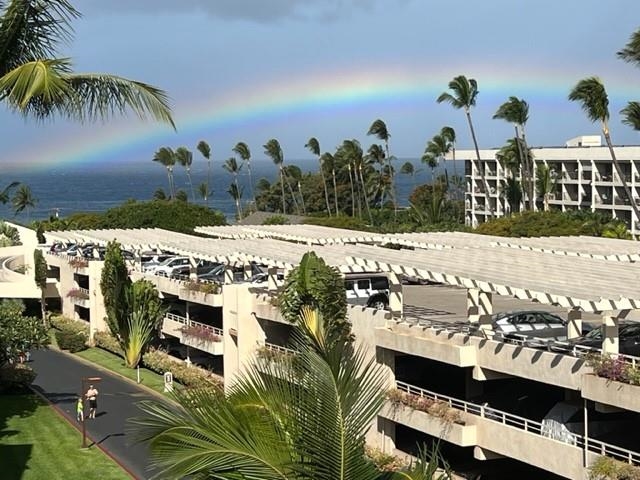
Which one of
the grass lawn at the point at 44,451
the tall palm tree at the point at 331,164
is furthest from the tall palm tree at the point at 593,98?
the tall palm tree at the point at 331,164

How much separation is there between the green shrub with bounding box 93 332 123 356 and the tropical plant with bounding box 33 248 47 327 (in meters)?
7.97

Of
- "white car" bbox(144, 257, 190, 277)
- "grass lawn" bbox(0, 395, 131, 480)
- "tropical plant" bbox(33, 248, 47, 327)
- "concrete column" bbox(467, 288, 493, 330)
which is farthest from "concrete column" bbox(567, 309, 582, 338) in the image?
"tropical plant" bbox(33, 248, 47, 327)

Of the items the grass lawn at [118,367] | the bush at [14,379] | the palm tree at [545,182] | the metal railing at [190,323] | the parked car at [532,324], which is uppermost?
the palm tree at [545,182]

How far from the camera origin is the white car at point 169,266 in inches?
2188

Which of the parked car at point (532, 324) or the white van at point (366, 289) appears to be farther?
the white van at point (366, 289)

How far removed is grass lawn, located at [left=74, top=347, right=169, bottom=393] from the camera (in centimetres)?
4444

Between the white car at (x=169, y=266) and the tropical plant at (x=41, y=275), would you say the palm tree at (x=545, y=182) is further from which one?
the tropical plant at (x=41, y=275)

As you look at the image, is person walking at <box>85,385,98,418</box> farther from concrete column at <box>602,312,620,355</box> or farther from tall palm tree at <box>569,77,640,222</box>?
tall palm tree at <box>569,77,640,222</box>

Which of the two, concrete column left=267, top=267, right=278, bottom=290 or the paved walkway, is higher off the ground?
concrete column left=267, top=267, right=278, bottom=290

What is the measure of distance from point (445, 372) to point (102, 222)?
5649cm

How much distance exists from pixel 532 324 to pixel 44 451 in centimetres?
1684

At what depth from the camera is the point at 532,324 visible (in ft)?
99.5

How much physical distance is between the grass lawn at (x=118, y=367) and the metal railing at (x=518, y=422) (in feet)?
55.1

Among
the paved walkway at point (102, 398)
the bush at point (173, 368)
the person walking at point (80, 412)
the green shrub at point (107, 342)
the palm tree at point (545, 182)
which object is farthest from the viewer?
the palm tree at point (545, 182)
